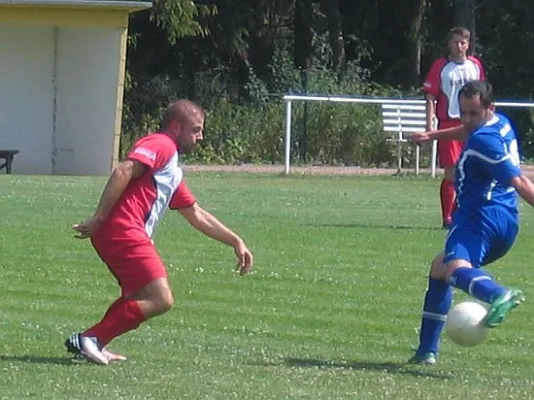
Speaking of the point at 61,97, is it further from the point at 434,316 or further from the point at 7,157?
the point at 434,316

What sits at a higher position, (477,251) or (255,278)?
(477,251)

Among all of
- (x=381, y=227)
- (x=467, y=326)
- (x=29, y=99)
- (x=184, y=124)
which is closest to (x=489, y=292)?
(x=467, y=326)

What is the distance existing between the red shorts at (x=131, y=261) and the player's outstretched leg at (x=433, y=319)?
1495 millimetres

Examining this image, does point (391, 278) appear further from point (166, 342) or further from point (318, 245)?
point (166, 342)

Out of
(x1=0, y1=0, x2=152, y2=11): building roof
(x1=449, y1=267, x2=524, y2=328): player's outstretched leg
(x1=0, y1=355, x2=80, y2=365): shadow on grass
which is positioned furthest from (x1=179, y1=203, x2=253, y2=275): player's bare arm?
(x1=0, y1=0, x2=152, y2=11): building roof

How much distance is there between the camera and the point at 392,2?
4184cm

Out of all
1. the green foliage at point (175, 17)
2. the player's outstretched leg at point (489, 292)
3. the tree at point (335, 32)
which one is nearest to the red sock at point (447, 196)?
the player's outstretched leg at point (489, 292)

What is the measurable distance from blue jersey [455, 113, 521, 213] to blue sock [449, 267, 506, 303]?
1.21 feet

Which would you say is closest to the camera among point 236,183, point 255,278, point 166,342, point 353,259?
point 166,342

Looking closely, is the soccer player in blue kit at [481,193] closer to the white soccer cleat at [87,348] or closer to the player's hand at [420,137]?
the player's hand at [420,137]

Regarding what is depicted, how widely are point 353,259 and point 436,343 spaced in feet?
15.2

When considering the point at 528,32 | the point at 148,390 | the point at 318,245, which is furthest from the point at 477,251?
the point at 528,32

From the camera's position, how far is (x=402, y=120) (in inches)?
1078

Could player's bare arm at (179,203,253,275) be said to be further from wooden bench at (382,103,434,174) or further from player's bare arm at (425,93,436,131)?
wooden bench at (382,103,434,174)
